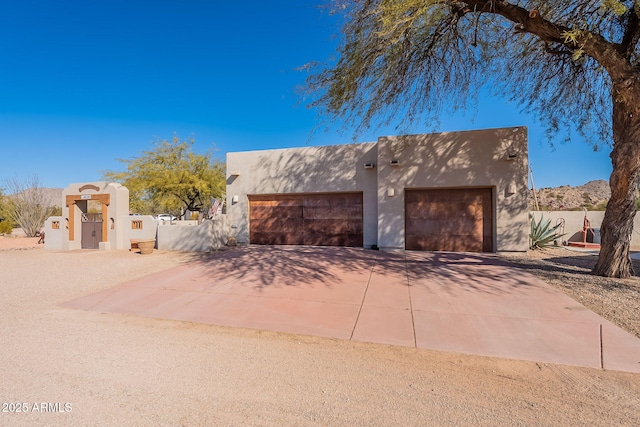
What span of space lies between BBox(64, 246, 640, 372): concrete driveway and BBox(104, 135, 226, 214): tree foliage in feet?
43.5

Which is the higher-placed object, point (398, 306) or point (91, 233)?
point (91, 233)

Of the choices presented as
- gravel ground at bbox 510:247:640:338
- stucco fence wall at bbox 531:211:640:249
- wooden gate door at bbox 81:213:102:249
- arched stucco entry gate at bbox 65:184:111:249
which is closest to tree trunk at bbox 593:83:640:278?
gravel ground at bbox 510:247:640:338

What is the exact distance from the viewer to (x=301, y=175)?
42.7 ft

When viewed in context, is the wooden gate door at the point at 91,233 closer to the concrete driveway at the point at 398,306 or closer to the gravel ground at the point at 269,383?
the concrete driveway at the point at 398,306

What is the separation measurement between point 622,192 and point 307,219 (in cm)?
991

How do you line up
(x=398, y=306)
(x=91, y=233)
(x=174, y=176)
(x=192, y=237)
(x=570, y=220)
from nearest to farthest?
(x=398, y=306) < (x=192, y=237) < (x=570, y=220) < (x=91, y=233) < (x=174, y=176)

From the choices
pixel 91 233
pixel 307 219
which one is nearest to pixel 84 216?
pixel 91 233

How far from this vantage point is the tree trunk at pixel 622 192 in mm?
6301

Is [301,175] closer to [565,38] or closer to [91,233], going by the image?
[565,38]

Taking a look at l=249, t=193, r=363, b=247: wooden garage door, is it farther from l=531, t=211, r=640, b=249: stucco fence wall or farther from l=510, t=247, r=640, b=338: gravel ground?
l=531, t=211, r=640, b=249: stucco fence wall

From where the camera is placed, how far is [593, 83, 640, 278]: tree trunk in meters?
6.30

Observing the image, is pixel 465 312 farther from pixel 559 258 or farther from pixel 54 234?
pixel 54 234

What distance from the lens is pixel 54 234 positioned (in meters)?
14.5

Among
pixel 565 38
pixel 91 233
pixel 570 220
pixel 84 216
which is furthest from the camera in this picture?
pixel 84 216
